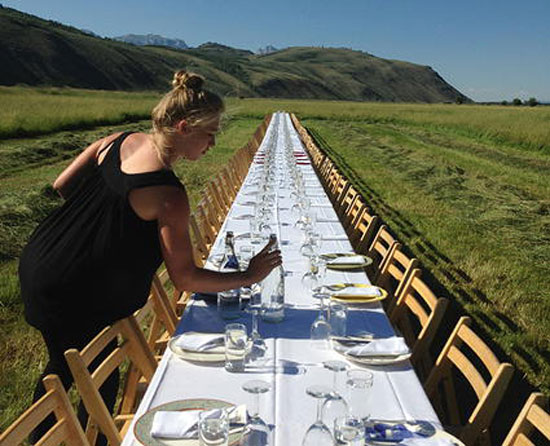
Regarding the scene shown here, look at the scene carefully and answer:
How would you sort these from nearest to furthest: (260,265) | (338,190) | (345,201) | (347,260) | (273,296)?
(260,265) → (273,296) → (347,260) → (345,201) → (338,190)

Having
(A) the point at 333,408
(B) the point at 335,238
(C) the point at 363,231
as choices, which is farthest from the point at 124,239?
(C) the point at 363,231

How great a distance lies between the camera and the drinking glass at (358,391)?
1898mm

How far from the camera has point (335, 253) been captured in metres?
4.31

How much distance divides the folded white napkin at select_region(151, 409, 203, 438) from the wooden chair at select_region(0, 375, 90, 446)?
0.90 feet

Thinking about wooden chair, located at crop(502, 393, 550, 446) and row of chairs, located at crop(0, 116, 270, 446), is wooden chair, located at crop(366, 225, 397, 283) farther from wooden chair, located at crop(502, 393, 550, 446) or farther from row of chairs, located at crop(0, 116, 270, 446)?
wooden chair, located at crop(502, 393, 550, 446)

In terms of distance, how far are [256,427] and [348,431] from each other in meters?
0.33

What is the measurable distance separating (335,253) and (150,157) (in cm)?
221

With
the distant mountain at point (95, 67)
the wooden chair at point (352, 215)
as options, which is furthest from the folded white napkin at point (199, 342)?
the distant mountain at point (95, 67)

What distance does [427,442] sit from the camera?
1.90 metres

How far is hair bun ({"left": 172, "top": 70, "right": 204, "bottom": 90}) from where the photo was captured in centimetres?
246

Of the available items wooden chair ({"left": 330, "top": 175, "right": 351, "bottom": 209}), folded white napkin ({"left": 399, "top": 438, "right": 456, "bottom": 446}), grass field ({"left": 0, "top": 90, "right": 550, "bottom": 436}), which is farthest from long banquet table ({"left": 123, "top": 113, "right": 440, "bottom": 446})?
wooden chair ({"left": 330, "top": 175, "right": 351, "bottom": 209})

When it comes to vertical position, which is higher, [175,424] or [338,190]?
[175,424]

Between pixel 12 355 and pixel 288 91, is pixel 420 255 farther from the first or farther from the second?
pixel 288 91

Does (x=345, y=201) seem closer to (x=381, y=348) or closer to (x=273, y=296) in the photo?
(x=273, y=296)
